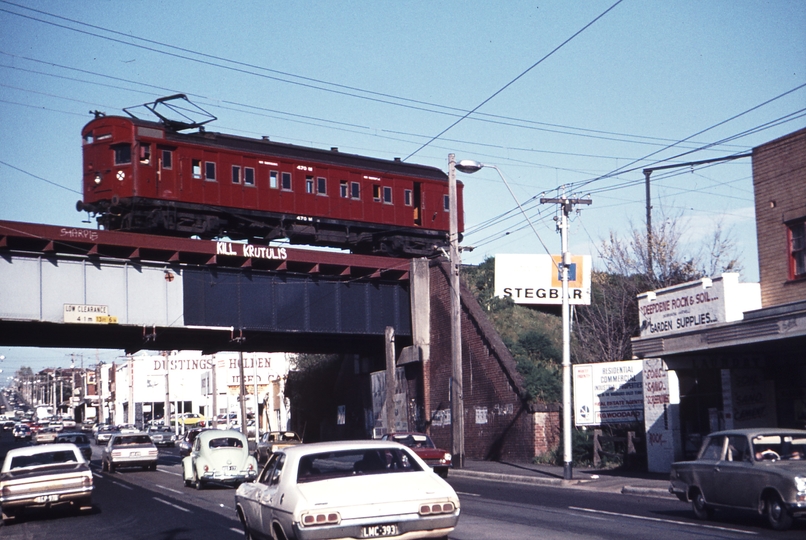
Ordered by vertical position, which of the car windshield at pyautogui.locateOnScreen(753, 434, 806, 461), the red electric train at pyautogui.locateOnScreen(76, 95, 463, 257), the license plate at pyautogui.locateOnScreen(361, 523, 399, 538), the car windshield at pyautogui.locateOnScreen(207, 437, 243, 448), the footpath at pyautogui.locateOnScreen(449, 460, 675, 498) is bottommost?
the footpath at pyautogui.locateOnScreen(449, 460, 675, 498)

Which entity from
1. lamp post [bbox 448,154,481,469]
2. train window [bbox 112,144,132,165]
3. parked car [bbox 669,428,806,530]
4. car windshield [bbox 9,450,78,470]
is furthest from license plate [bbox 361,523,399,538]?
train window [bbox 112,144,132,165]

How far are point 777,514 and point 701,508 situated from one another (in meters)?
2.27

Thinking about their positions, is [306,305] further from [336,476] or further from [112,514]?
[336,476]

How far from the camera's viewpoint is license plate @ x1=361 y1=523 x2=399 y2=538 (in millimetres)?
9156

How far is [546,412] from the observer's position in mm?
33656

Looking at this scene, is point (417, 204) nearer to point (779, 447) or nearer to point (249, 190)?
point (249, 190)

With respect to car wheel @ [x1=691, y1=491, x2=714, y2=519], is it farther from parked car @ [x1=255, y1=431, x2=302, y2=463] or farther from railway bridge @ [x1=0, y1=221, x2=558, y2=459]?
parked car @ [x1=255, y1=431, x2=302, y2=463]

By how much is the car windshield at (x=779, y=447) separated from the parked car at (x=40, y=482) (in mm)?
13156

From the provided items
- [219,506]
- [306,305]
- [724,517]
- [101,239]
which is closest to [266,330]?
[306,305]

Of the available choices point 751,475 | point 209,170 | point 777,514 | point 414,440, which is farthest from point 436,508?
point 209,170

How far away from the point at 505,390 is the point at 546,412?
2.31 metres

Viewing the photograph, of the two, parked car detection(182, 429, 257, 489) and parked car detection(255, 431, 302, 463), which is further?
parked car detection(255, 431, 302, 463)

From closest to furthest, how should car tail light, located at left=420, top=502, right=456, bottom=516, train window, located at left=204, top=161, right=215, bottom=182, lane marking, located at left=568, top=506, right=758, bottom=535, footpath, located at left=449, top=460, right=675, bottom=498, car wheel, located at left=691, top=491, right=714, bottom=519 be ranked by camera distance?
1. car tail light, located at left=420, top=502, right=456, bottom=516
2. lane marking, located at left=568, top=506, right=758, bottom=535
3. car wheel, located at left=691, top=491, right=714, bottom=519
4. footpath, located at left=449, top=460, right=675, bottom=498
5. train window, located at left=204, top=161, right=215, bottom=182

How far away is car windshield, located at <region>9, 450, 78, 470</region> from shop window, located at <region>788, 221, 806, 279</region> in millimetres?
17019
